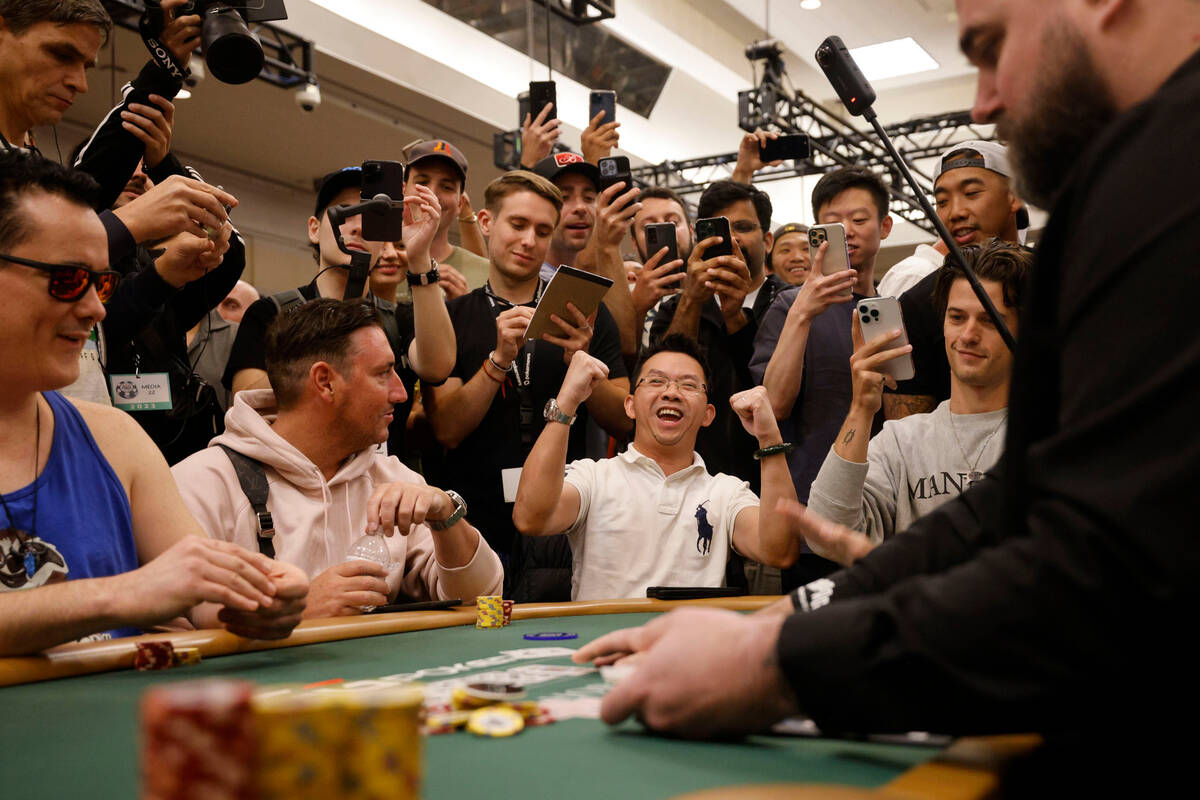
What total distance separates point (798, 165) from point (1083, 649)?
416 inches

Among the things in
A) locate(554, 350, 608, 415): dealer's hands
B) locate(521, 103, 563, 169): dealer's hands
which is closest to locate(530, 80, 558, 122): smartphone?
locate(521, 103, 563, 169): dealer's hands

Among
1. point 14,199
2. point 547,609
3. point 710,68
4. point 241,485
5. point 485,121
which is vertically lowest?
point 547,609

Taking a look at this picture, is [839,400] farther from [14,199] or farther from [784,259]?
[14,199]

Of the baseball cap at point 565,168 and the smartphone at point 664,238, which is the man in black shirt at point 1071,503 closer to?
the smartphone at point 664,238

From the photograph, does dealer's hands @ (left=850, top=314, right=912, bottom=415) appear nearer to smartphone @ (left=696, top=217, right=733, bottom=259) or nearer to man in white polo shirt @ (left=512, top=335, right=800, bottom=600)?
man in white polo shirt @ (left=512, top=335, right=800, bottom=600)

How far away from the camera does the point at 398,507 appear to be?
2.21 metres

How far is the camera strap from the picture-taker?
9.02 feet

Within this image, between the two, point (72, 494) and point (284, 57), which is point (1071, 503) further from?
point (284, 57)

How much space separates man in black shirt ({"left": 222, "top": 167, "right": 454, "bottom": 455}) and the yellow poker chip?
6.60 ft

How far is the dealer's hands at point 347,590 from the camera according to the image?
212cm

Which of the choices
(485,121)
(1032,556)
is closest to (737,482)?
(1032,556)

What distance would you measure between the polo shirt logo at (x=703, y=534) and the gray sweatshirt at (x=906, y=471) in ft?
1.21

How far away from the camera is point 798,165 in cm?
1084

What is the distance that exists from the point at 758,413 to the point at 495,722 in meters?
1.79
